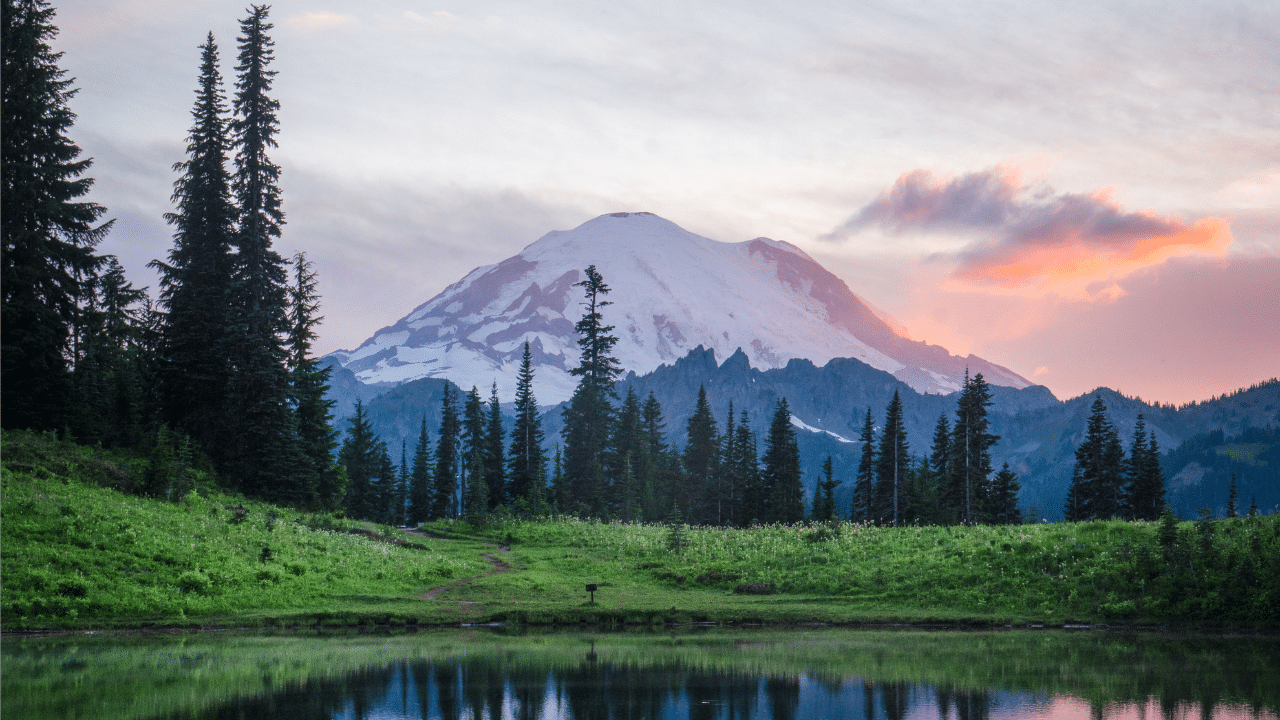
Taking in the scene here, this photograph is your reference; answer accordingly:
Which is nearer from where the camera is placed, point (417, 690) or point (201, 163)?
point (417, 690)

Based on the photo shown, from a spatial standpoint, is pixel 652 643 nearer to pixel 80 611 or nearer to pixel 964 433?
pixel 80 611

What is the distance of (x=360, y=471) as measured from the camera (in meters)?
102

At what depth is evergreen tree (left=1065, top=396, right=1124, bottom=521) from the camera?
84.5 metres

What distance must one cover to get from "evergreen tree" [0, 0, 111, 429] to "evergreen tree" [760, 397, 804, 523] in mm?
61682

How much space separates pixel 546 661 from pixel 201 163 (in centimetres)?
4518

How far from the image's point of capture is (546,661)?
22.8m

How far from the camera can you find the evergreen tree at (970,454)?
7112 centimetres

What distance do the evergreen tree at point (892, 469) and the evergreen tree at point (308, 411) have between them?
47.3 m

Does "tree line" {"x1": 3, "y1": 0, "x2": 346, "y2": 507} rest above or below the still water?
above

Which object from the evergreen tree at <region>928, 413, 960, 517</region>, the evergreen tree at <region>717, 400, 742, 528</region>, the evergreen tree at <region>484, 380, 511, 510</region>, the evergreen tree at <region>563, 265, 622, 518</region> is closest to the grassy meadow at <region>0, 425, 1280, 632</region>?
the evergreen tree at <region>928, 413, 960, 517</region>

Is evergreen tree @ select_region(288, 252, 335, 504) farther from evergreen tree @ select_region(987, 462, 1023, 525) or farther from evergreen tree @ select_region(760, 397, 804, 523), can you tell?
evergreen tree @ select_region(987, 462, 1023, 525)

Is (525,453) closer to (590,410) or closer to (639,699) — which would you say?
(590,410)

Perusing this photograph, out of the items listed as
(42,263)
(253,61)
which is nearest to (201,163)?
(253,61)

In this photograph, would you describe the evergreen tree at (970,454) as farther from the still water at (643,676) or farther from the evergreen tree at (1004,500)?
the still water at (643,676)
